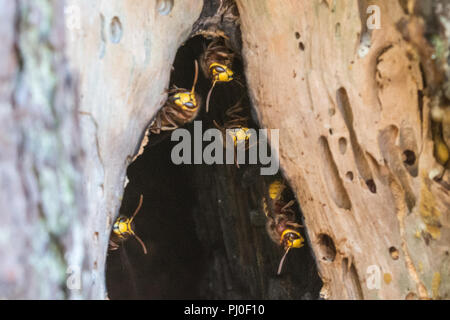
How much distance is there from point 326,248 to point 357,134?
0.52 m

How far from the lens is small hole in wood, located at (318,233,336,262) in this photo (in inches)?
79.5

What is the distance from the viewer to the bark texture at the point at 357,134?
167 cm

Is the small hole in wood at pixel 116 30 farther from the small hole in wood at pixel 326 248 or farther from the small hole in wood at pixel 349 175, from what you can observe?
the small hole in wood at pixel 326 248

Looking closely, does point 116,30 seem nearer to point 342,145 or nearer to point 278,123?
point 278,123

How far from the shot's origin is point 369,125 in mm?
1763

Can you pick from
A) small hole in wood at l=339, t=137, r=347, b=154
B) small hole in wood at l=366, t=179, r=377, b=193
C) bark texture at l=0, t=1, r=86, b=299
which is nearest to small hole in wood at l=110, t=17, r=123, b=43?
bark texture at l=0, t=1, r=86, b=299

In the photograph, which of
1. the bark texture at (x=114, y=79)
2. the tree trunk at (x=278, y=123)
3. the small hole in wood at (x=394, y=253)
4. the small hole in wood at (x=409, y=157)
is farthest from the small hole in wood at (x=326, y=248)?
the bark texture at (x=114, y=79)

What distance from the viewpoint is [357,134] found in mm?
1792

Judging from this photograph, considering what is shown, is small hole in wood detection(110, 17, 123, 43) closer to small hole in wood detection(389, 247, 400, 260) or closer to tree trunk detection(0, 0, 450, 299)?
tree trunk detection(0, 0, 450, 299)

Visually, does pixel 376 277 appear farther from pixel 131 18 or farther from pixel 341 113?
pixel 131 18

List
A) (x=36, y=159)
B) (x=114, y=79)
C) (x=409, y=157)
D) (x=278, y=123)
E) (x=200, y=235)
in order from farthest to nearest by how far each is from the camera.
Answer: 1. (x=200, y=235)
2. (x=278, y=123)
3. (x=409, y=157)
4. (x=114, y=79)
5. (x=36, y=159)

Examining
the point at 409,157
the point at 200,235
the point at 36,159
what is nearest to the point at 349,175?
the point at 409,157
